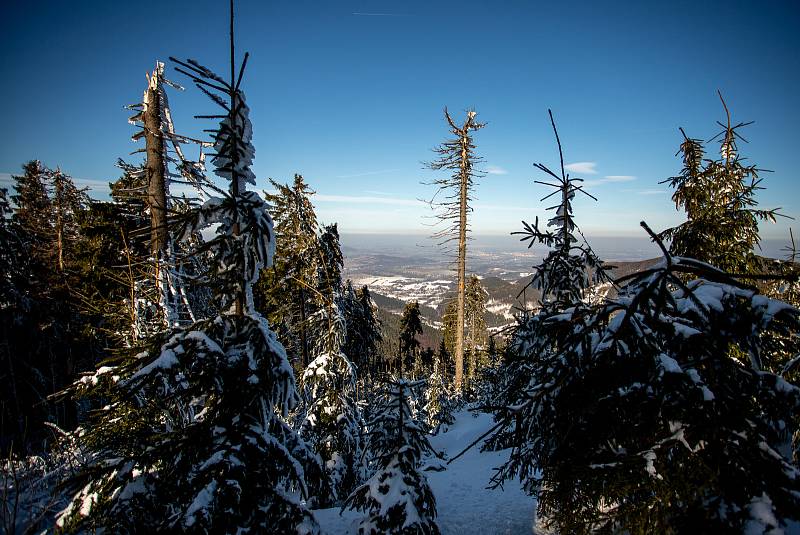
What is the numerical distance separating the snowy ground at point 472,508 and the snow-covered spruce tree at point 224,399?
3994mm

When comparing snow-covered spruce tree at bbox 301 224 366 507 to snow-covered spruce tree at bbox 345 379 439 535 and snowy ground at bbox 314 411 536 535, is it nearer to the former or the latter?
snowy ground at bbox 314 411 536 535

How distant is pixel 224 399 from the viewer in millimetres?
3637

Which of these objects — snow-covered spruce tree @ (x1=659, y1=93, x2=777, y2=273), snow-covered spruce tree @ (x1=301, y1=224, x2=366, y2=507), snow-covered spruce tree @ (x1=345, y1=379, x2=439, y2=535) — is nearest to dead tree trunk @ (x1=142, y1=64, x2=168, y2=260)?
snow-covered spruce tree @ (x1=301, y1=224, x2=366, y2=507)

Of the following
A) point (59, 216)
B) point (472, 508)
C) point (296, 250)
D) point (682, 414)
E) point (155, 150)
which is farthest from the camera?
point (59, 216)

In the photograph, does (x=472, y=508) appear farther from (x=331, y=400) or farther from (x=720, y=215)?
(x=720, y=215)

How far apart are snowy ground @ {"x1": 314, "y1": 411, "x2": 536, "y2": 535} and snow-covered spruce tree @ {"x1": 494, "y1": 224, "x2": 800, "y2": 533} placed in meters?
→ 6.22

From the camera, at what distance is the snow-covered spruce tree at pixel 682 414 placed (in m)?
1.87

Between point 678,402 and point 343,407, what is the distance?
34.6 ft

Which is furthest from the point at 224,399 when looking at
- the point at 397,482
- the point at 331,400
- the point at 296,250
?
the point at 296,250

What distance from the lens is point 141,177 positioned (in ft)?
21.2

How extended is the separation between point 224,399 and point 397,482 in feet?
14.2

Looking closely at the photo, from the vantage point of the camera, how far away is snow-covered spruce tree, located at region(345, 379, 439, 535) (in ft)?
20.2

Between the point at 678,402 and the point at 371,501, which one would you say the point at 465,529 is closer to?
the point at 371,501

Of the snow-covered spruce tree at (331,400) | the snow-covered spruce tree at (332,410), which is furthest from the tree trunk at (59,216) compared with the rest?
the snow-covered spruce tree at (332,410)
